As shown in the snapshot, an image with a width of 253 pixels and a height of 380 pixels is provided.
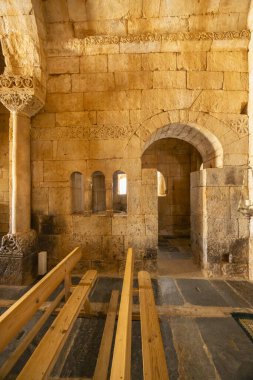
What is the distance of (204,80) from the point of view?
3.91 metres

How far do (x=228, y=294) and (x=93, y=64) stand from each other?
14.8 feet

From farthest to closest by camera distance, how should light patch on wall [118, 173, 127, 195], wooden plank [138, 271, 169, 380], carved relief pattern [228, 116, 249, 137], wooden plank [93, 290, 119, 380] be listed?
light patch on wall [118, 173, 127, 195], carved relief pattern [228, 116, 249, 137], wooden plank [93, 290, 119, 380], wooden plank [138, 271, 169, 380]

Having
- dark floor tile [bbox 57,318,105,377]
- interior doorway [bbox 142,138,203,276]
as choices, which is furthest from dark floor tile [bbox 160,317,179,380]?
interior doorway [bbox 142,138,203,276]

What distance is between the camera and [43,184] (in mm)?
4090

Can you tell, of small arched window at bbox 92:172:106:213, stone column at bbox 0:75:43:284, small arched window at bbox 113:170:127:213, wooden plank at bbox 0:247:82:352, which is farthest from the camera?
small arched window at bbox 92:172:106:213

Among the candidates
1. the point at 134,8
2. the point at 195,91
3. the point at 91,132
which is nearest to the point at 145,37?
the point at 134,8

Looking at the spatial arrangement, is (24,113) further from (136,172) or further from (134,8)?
(134,8)

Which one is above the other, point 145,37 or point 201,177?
point 145,37

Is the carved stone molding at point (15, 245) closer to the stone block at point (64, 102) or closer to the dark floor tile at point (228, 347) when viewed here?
the stone block at point (64, 102)

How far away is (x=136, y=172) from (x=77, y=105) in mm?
1686

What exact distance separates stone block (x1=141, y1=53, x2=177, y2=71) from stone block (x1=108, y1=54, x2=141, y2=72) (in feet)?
0.37

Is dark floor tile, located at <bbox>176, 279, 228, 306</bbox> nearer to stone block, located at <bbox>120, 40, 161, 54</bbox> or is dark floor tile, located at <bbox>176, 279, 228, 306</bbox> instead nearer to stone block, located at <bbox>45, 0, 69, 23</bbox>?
stone block, located at <bbox>120, 40, 161, 54</bbox>

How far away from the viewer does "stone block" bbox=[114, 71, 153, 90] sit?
394cm

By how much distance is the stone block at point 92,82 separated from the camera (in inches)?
157
